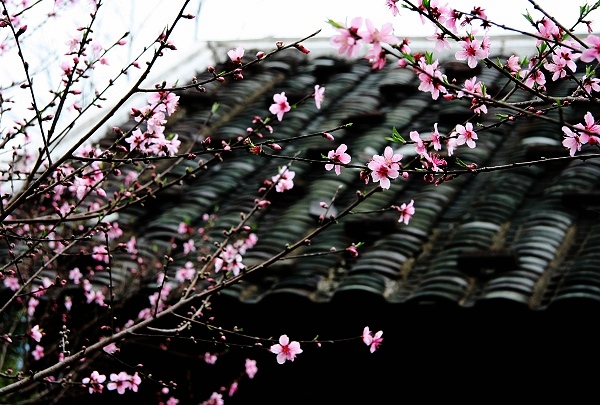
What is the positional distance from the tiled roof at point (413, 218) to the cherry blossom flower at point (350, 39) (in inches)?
32.5

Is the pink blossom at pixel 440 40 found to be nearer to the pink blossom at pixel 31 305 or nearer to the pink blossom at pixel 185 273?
the pink blossom at pixel 185 273

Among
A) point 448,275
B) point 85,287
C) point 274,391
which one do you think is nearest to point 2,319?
point 85,287

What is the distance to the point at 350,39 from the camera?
6.73 feet

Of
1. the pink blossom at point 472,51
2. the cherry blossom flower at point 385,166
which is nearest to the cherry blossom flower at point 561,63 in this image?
the pink blossom at point 472,51

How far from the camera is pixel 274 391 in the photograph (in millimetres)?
4859

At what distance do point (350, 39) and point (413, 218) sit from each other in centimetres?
288

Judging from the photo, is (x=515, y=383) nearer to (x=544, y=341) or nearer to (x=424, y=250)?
(x=544, y=341)

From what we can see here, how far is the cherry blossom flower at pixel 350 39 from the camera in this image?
2.04 metres

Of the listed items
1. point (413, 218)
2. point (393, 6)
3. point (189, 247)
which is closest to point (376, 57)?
point (393, 6)

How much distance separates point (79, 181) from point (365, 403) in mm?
2134

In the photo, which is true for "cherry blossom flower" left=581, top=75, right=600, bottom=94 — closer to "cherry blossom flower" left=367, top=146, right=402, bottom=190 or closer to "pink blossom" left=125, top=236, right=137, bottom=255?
"cherry blossom flower" left=367, top=146, right=402, bottom=190

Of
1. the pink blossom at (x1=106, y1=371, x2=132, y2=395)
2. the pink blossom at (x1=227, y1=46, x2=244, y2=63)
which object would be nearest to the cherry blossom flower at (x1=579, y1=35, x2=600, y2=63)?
the pink blossom at (x1=227, y1=46, x2=244, y2=63)

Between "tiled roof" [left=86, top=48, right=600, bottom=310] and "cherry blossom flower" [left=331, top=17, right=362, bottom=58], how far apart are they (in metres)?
0.82

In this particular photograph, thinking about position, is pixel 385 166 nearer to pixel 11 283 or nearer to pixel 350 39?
pixel 350 39
